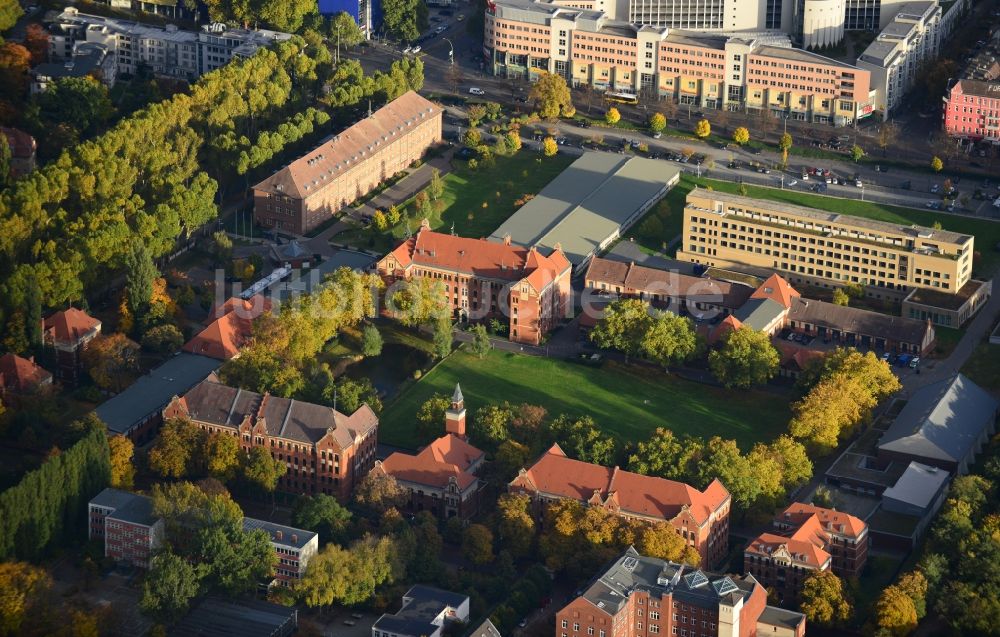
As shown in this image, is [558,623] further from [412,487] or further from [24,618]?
[24,618]

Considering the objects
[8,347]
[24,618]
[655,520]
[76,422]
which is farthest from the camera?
[8,347]

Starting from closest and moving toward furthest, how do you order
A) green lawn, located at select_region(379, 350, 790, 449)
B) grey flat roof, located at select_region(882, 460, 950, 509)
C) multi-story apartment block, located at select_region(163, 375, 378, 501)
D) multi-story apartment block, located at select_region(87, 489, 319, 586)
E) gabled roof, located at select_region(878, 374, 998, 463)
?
multi-story apartment block, located at select_region(87, 489, 319, 586) → grey flat roof, located at select_region(882, 460, 950, 509) → multi-story apartment block, located at select_region(163, 375, 378, 501) → gabled roof, located at select_region(878, 374, 998, 463) → green lawn, located at select_region(379, 350, 790, 449)

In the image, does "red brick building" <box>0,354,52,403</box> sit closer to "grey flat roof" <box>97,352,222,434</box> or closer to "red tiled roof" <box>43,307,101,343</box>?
"red tiled roof" <box>43,307,101,343</box>

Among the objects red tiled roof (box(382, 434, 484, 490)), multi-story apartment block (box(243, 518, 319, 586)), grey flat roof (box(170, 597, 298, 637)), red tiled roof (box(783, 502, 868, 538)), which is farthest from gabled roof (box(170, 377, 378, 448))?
red tiled roof (box(783, 502, 868, 538))

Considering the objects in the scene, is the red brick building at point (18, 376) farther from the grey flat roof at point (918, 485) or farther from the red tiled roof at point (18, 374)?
the grey flat roof at point (918, 485)

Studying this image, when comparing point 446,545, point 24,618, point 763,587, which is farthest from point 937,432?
point 24,618

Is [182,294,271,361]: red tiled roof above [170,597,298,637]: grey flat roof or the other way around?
above

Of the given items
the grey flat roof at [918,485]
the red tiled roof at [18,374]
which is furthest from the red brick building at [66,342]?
the grey flat roof at [918,485]
